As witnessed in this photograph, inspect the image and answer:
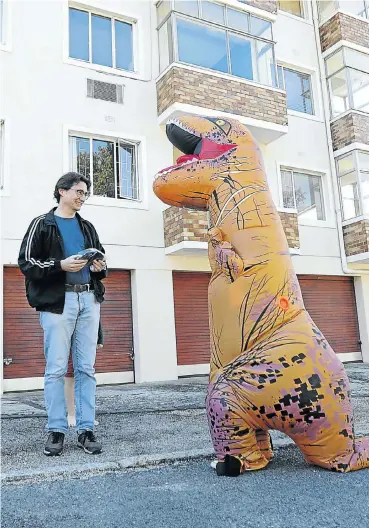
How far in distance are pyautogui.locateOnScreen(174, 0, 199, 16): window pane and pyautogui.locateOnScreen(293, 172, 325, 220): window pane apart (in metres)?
4.35

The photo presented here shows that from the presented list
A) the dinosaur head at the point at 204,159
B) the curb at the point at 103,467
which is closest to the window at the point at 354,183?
the dinosaur head at the point at 204,159

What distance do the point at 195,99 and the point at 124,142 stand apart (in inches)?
66.1

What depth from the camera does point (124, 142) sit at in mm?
10180

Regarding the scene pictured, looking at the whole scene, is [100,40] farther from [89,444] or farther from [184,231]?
[89,444]

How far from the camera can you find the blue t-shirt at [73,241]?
3354 mm

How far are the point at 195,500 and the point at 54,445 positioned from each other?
1.25m

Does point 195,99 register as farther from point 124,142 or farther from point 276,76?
point 276,76

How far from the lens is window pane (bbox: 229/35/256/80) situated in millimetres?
10992

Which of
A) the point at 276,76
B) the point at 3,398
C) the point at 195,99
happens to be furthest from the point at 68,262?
the point at 276,76

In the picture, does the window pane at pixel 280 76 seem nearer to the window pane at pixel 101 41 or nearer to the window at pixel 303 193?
the window at pixel 303 193

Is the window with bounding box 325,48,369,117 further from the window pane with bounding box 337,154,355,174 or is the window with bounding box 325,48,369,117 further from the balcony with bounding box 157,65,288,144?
the balcony with bounding box 157,65,288,144

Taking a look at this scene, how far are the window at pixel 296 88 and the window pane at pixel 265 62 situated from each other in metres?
1.03

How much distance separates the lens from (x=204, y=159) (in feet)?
9.78

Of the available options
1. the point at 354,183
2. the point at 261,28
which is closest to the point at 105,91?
the point at 261,28
